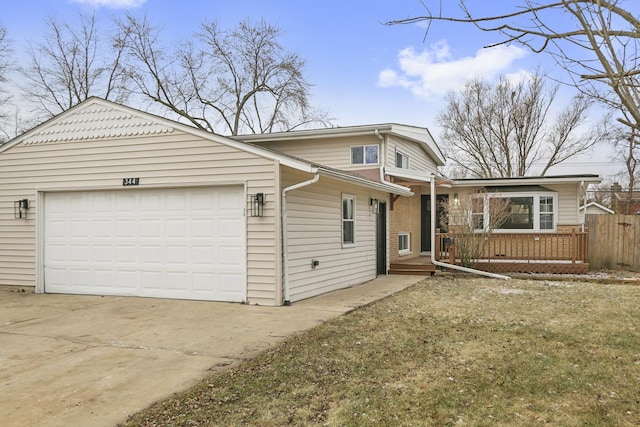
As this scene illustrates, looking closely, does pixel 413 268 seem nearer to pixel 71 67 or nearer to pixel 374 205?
pixel 374 205

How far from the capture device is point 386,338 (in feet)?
19.0

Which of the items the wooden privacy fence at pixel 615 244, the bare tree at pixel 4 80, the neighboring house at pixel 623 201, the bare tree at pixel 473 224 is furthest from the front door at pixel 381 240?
the neighboring house at pixel 623 201

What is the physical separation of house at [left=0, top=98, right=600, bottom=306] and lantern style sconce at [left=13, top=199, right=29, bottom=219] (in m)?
0.02

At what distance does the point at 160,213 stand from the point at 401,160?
7.79 m

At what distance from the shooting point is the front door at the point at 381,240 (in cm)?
1254

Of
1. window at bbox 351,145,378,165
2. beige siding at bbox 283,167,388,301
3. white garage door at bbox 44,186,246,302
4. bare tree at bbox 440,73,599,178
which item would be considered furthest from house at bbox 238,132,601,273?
bare tree at bbox 440,73,599,178

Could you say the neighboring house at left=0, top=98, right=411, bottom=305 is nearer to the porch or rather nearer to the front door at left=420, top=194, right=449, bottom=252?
the porch

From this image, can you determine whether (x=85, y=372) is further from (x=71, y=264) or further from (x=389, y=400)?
(x=71, y=264)

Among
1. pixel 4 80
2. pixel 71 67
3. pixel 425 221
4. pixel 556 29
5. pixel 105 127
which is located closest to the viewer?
pixel 556 29

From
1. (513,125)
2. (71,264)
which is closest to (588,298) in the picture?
(71,264)

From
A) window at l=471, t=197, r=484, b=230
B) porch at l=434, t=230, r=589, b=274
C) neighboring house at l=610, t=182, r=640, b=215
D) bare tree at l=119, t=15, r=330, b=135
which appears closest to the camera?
porch at l=434, t=230, r=589, b=274

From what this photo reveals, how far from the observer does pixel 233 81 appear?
27.5 m

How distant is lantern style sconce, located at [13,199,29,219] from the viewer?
9484 mm

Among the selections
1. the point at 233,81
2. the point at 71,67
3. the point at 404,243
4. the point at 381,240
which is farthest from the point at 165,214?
the point at 233,81
